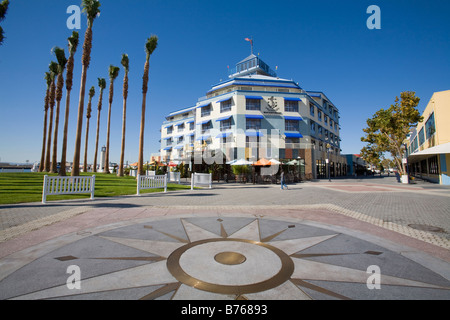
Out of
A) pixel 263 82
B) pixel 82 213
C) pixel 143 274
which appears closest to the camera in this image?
pixel 143 274

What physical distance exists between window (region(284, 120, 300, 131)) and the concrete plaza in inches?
1089

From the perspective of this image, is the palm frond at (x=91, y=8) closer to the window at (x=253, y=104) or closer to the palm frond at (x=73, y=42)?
the palm frond at (x=73, y=42)

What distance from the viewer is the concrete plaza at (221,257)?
7.88 ft

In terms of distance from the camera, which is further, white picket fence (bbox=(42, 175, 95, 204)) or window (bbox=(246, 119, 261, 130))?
window (bbox=(246, 119, 261, 130))

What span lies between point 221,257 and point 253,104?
31.0 m

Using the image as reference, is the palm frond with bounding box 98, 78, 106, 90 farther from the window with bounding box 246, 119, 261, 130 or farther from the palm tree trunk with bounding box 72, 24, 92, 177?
the window with bounding box 246, 119, 261, 130

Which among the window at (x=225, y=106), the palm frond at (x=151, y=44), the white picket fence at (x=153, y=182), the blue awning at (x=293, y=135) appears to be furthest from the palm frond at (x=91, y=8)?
the blue awning at (x=293, y=135)

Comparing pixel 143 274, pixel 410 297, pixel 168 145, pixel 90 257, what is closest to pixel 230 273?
pixel 143 274

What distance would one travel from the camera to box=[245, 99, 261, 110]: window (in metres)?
32.0

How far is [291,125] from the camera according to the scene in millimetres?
32812

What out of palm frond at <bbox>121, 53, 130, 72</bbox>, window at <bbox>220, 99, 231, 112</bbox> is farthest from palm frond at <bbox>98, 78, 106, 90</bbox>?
window at <bbox>220, 99, 231, 112</bbox>

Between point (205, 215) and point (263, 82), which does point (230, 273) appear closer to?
point (205, 215)
